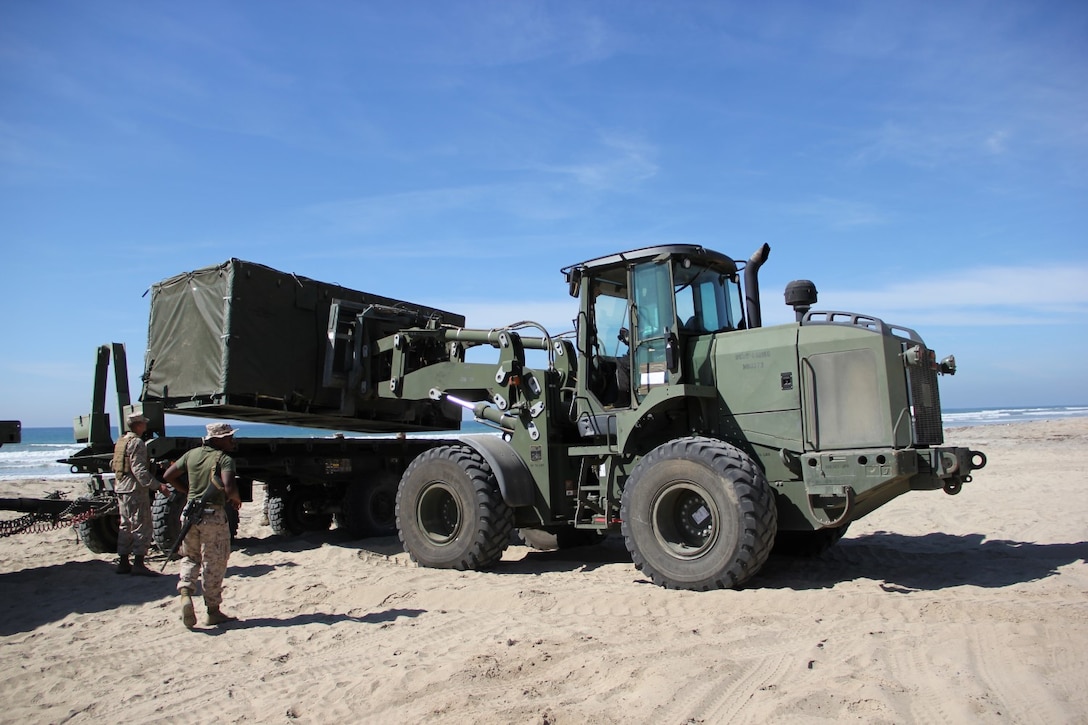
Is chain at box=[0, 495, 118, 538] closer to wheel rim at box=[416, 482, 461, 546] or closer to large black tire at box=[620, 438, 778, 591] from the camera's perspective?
wheel rim at box=[416, 482, 461, 546]

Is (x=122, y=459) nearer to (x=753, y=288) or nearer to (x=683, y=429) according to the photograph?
(x=683, y=429)

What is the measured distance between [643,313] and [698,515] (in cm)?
214

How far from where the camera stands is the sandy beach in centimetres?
423

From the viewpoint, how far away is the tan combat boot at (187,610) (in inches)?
243

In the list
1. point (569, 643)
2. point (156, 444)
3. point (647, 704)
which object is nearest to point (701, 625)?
point (569, 643)

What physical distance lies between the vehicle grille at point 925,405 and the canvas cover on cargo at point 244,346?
270 inches

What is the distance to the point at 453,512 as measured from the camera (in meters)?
9.00

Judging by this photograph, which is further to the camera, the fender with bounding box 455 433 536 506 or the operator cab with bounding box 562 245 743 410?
the fender with bounding box 455 433 536 506

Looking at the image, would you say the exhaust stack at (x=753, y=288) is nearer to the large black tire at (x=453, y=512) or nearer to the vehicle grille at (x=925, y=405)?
the vehicle grille at (x=925, y=405)

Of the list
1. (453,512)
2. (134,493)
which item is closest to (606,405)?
(453,512)

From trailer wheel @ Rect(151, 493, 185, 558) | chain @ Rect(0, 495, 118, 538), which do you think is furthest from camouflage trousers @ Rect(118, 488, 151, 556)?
chain @ Rect(0, 495, 118, 538)

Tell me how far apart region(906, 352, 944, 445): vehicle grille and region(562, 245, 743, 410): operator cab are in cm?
203

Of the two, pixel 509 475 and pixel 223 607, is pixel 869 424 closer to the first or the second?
pixel 509 475

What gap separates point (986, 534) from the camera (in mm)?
9875
